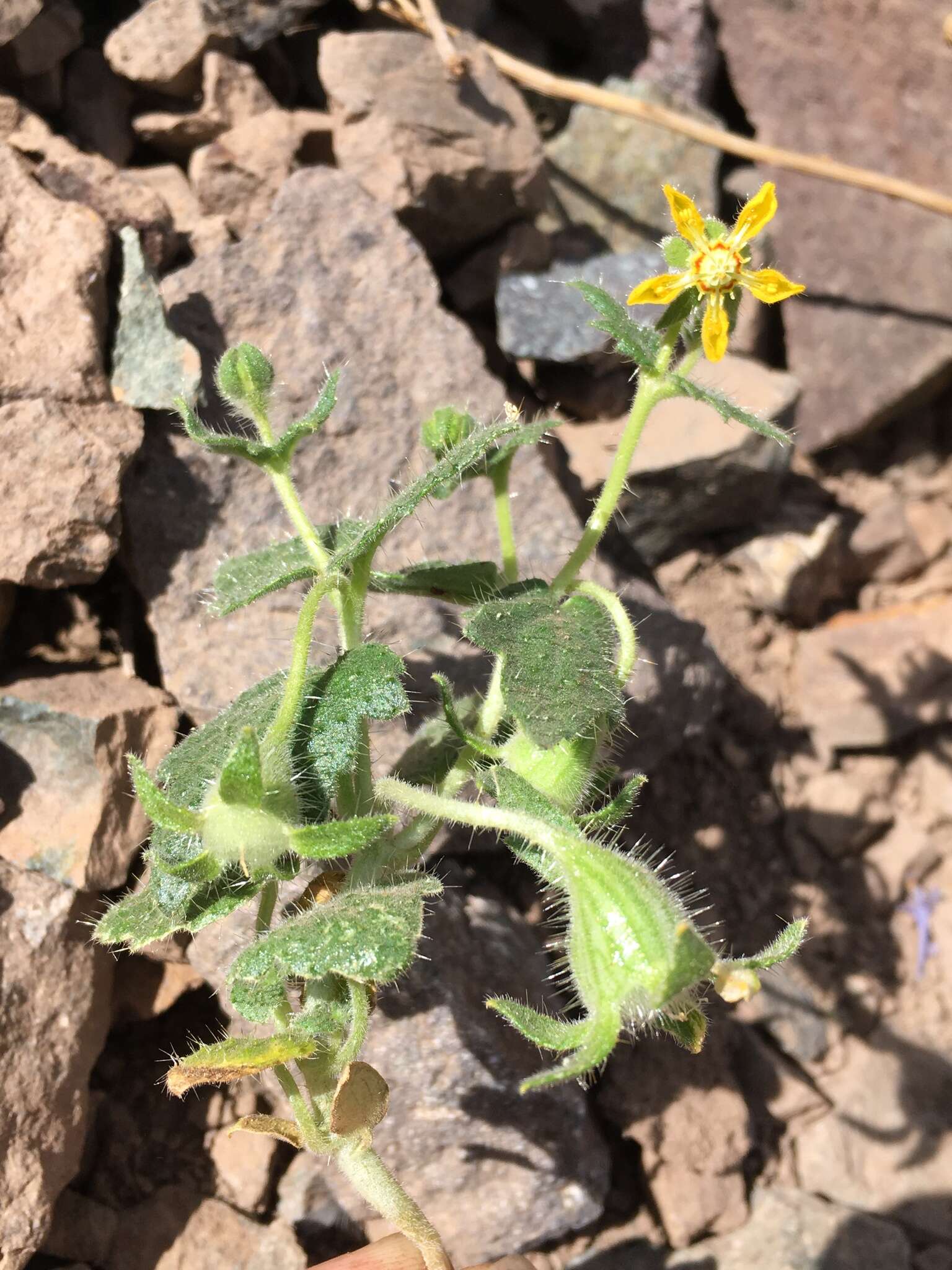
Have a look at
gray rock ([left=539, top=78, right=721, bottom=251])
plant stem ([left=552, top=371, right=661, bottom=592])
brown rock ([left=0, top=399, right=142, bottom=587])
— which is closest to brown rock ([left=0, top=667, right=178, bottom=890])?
brown rock ([left=0, top=399, right=142, bottom=587])

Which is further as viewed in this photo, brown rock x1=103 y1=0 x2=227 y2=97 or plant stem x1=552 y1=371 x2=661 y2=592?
brown rock x1=103 y1=0 x2=227 y2=97

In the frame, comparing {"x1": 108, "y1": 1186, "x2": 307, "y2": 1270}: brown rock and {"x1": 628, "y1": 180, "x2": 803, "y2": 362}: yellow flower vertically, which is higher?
{"x1": 628, "y1": 180, "x2": 803, "y2": 362}: yellow flower

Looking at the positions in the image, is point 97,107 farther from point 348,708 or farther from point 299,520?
point 348,708

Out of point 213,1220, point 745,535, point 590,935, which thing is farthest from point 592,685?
point 745,535

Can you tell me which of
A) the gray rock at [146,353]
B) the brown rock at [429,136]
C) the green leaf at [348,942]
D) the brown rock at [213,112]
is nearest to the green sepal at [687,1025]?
the green leaf at [348,942]

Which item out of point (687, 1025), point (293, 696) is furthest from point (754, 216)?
point (687, 1025)

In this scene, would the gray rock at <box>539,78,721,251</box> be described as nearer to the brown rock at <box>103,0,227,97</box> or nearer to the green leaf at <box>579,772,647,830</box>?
the brown rock at <box>103,0,227,97</box>

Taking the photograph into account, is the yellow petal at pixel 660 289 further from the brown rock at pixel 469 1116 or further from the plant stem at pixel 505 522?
the brown rock at pixel 469 1116
